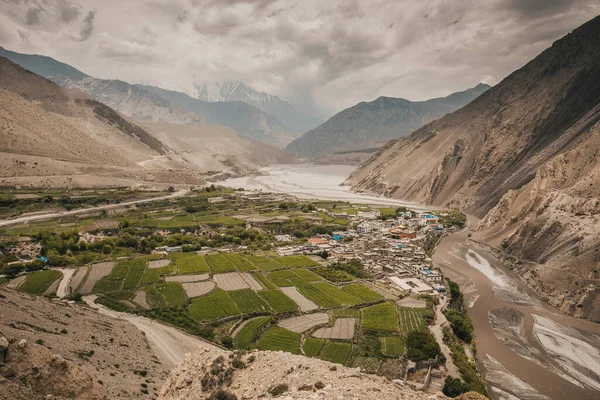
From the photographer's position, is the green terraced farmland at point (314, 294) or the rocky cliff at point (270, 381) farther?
the green terraced farmland at point (314, 294)

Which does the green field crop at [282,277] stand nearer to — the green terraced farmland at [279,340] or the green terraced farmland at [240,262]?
the green terraced farmland at [240,262]

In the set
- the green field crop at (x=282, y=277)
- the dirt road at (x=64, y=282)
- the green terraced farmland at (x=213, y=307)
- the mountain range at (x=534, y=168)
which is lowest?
the dirt road at (x=64, y=282)

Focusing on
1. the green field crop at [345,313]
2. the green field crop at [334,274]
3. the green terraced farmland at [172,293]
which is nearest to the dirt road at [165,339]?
the green terraced farmland at [172,293]

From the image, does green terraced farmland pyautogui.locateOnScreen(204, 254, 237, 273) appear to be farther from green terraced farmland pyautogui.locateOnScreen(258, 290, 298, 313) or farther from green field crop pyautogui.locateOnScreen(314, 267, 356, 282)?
green field crop pyautogui.locateOnScreen(314, 267, 356, 282)

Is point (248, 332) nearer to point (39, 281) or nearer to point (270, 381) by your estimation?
point (270, 381)

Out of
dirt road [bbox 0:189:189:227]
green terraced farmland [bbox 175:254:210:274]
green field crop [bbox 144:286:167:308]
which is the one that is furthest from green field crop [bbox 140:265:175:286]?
dirt road [bbox 0:189:189:227]

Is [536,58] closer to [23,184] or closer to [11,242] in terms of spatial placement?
[11,242]
